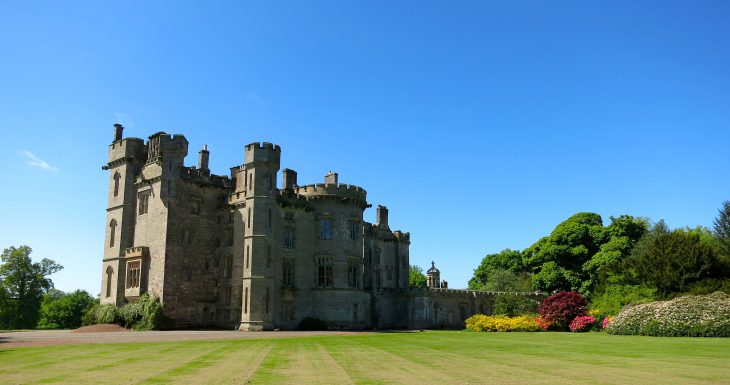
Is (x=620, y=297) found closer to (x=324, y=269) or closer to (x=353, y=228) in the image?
(x=353, y=228)

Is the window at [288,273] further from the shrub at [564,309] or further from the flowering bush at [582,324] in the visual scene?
the flowering bush at [582,324]

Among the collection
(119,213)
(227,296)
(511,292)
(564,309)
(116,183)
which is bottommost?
(564,309)

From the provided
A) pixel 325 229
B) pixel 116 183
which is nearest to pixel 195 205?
pixel 116 183

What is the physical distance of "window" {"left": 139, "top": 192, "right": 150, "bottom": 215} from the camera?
4569 centimetres

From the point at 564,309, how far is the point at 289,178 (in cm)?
2499

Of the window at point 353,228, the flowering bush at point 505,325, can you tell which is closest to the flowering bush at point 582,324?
the flowering bush at point 505,325

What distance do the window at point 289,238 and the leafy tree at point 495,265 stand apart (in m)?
40.7

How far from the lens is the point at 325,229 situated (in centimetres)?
4897

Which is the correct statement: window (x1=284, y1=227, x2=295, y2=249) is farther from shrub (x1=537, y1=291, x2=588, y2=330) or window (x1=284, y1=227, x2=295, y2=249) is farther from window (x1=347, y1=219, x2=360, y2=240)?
shrub (x1=537, y1=291, x2=588, y2=330)

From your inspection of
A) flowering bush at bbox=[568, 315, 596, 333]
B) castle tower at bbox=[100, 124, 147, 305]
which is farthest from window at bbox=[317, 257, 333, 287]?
flowering bush at bbox=[568, 315, 596, 333]

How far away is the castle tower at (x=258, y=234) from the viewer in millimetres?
41812

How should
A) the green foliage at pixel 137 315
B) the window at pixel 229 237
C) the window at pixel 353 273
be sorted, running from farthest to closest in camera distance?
the window at pixel 353 273 → the window at pixel 229 237 → the green foliage at pixel 137 315

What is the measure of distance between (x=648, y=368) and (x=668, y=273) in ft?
82.4

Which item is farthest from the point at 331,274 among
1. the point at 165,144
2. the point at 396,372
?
the point at 396,372
